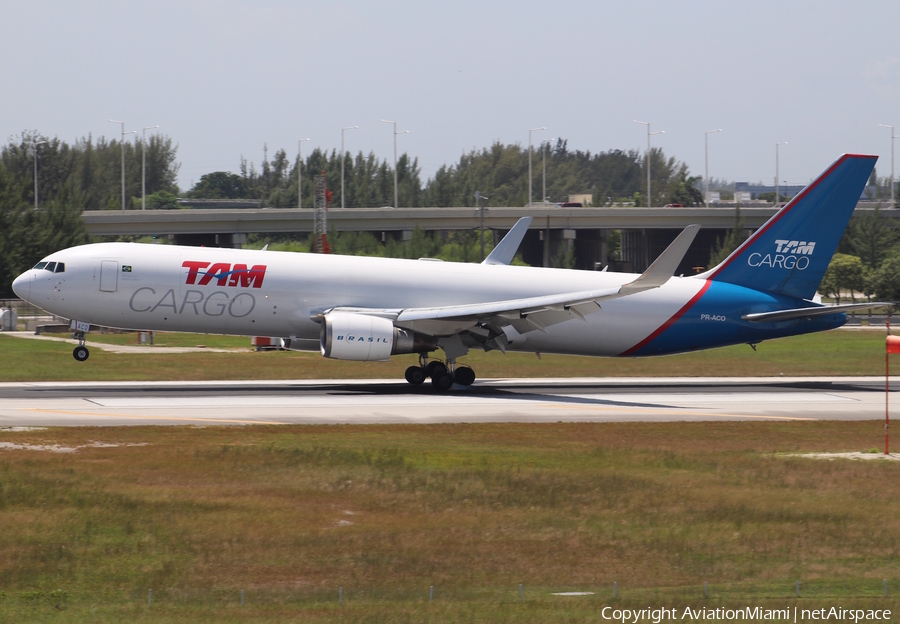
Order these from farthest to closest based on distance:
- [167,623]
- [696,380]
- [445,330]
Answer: [696,380] < [445,330] < [167,623]

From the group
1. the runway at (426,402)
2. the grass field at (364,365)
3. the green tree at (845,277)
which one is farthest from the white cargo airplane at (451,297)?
the green tree at (845,277)

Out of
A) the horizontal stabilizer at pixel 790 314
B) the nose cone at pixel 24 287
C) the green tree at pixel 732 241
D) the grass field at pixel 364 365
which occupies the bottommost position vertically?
the grass field at pixel 364 365

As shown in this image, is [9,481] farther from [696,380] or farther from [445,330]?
[696,380]

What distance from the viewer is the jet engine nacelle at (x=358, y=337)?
32750 mm

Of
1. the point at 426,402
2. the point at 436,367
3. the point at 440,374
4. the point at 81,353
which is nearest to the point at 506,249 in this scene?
the point at 436,367

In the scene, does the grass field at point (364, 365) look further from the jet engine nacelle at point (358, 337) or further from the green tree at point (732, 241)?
the green tree at point (732, 241)

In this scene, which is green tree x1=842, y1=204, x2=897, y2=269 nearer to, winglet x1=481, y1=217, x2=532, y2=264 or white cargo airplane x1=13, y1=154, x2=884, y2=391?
white cargo airplane x1=13, y1=154, x2=884, y2=391

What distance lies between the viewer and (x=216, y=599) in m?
12.4

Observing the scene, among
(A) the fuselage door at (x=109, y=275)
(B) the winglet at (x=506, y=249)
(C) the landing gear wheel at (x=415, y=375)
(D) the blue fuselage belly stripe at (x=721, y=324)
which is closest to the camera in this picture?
(A) the fuselage door at (x=109, y=275)

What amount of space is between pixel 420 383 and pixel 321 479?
17.1 meters

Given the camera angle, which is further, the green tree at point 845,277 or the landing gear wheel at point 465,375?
the green tree at point 845,277

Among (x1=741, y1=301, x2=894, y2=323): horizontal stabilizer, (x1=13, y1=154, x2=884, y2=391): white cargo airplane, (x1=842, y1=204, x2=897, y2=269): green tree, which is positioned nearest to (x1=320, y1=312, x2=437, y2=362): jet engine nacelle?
A: (x1=13, y1=154, x2=884, y2=391): white cargo airplane

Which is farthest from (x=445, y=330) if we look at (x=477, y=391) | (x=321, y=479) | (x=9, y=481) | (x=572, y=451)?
(x=9, y=481)

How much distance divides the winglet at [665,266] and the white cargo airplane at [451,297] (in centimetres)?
5
